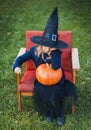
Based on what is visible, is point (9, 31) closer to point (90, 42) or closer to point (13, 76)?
point (90, 42)

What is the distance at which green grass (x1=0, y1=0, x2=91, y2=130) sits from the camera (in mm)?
4723

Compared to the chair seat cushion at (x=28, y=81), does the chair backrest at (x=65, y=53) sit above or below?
above

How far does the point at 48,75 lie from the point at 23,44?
3.54 metres

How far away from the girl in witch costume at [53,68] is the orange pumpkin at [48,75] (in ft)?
0.16

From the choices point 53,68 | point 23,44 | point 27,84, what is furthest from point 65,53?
point 23,44

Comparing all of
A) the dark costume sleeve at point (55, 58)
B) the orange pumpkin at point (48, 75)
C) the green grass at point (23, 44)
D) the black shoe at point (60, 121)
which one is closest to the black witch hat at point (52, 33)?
the dark costume sleeve at point (55, 58)

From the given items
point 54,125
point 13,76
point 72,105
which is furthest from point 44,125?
point 13,76

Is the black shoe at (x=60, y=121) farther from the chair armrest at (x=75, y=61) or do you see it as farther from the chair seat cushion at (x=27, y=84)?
the chair armrest at (x=75, y=61)

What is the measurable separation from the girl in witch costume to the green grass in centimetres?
28

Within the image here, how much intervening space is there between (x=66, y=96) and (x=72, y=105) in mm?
344

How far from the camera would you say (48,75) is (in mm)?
4387

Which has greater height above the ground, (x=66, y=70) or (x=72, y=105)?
(x=66, y=70)

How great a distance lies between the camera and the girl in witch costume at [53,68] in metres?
4.27

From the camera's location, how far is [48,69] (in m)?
4.43
